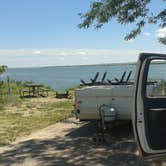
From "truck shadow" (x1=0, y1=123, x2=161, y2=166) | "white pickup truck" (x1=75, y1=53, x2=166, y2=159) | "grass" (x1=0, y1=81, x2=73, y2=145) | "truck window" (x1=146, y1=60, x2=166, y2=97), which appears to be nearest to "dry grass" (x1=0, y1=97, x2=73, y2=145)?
"grass" (x1=0, y1=81, x2=73, y2=145)

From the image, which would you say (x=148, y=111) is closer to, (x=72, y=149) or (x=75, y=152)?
(x=75, y=152)

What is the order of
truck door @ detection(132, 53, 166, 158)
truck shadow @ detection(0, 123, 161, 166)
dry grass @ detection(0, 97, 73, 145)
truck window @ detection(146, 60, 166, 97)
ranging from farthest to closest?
dry grass @ detection(0, 97, 73, 145) → truck shadow @ detection(0, 123, 161, 166) → truck window @ detection(146, 60, 166, 97) → truck door @ detection(132, 53, 166, 158)

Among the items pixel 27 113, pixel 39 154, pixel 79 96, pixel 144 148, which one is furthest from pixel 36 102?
pixel 144 148

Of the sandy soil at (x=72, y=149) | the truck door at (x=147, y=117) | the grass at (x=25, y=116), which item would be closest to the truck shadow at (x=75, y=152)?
the sandy soil at (x=72, y=149)

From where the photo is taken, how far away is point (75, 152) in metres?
7.95

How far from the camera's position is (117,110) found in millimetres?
9148

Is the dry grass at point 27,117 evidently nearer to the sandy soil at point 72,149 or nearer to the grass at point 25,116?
the grass at point 25,116

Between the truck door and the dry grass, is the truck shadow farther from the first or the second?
the truck door

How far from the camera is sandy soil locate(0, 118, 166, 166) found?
725 centimetres

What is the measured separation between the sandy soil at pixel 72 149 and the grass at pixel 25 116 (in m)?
0.55

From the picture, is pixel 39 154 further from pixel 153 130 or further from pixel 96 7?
pixel 96 7

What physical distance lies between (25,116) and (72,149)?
5.40 metres

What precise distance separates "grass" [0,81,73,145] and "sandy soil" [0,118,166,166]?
55 centimetres

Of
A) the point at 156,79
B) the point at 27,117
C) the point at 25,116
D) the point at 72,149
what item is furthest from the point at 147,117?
the point at 25,116
